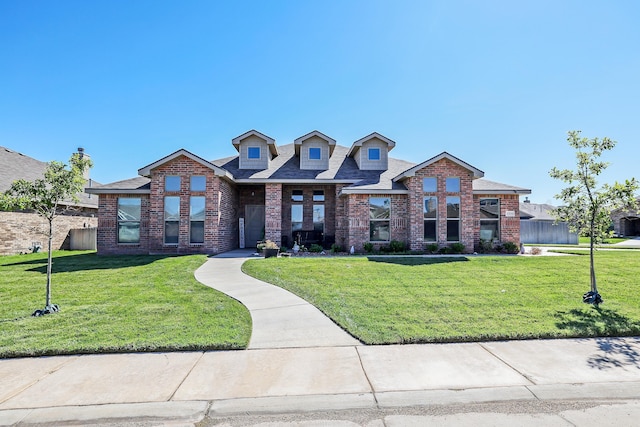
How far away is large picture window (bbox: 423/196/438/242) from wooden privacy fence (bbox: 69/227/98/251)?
730 inches

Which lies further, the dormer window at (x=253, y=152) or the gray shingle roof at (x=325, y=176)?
the dormer window at (x=253, y=152)

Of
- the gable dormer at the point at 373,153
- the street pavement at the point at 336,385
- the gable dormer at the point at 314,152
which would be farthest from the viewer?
the gable dormer at the point at 373,153

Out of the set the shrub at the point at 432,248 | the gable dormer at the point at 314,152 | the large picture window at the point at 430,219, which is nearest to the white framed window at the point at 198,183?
the gable dormer at the point at 314,152

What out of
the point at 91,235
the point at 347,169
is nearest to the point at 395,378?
the point at 347,169

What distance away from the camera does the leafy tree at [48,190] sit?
6.30 meters

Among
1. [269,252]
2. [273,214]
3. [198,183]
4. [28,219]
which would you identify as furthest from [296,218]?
[28,219]

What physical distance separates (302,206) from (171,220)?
6423 mm

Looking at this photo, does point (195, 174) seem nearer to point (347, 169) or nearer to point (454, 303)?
point (347, 169)

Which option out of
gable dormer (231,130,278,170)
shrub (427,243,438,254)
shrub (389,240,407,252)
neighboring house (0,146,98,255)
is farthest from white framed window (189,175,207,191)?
shrub (427,243,438,254)

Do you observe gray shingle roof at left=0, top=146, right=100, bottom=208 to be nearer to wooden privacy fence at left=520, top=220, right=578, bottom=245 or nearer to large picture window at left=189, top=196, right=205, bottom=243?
large picture window at left=189, top=196, right=205, bottom=243

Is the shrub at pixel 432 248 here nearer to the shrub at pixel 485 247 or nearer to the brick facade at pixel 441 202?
the brick facade at pixel 441 202

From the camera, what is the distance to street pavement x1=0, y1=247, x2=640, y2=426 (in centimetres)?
316

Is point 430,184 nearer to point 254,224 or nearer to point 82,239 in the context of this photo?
point 254,224

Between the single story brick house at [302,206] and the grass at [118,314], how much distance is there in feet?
13.5
